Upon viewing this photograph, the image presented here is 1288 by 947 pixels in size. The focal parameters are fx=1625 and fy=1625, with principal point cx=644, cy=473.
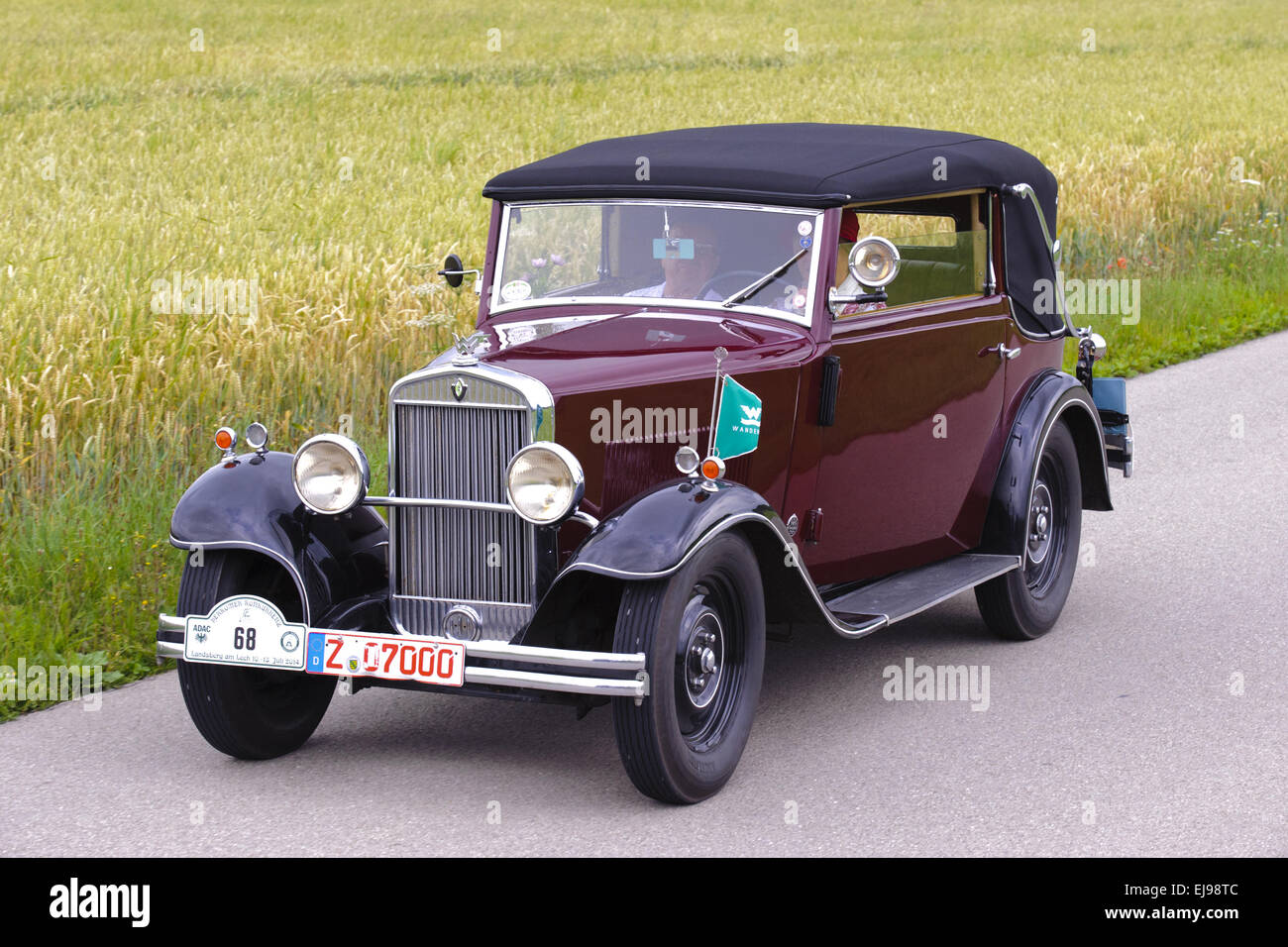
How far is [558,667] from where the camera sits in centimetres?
469

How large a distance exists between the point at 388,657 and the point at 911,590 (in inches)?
87.4

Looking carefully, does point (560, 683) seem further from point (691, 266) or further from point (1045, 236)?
point (1045, 236)

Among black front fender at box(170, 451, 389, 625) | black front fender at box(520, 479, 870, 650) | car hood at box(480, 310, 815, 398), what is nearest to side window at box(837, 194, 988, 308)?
car hood at box(480, 310, 815, 398)

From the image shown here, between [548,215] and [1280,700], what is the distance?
127 inches

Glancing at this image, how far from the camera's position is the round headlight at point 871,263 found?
5.46 m

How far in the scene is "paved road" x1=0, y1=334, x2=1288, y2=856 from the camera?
15.2 ft

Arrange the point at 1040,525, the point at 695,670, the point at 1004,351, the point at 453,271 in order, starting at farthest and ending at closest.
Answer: the point at 1040,525 → the point at 1004,351 → the point at 453,271 → the point at 695,670

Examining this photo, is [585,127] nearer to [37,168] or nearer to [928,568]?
[37,168]

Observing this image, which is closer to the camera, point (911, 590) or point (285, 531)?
point (285, 531)

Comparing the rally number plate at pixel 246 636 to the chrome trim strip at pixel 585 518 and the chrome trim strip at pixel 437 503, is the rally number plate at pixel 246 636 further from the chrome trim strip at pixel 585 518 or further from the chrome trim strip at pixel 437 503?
the chrome trim strip at pixel 585 518

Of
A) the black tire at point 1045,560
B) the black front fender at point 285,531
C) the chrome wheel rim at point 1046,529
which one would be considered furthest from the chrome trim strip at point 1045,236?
the black front fender at point 285,531

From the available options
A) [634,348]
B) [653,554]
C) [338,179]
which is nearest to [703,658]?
[653,554]

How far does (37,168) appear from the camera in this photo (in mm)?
16406

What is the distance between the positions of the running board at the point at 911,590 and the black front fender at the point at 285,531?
1628mm
